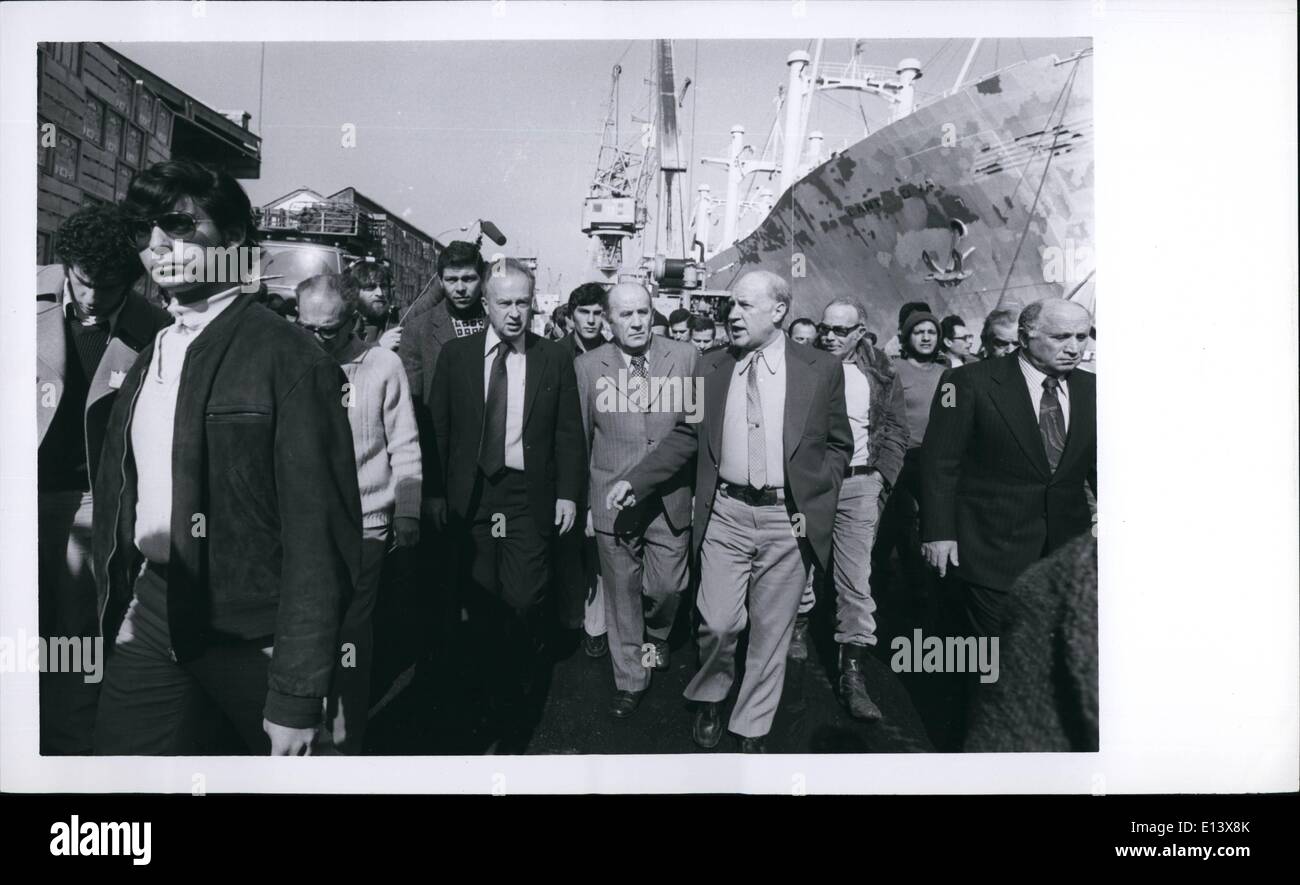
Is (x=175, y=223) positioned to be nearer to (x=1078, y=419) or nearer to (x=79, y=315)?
(x=79, y=315)

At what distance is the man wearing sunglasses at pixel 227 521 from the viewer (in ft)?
7.96

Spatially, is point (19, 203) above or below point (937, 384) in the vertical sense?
above

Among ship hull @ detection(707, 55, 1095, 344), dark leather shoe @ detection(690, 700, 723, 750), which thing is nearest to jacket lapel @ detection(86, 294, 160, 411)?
ship hull @ detection(707, 55, 1095, 344)

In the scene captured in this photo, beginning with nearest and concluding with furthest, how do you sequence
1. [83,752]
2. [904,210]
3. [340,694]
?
[340,694] → [83,752] → [904,210]

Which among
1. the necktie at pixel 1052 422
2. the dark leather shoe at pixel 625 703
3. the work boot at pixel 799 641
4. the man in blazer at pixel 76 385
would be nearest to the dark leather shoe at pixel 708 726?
the dark leather shoe at pixel 625 703

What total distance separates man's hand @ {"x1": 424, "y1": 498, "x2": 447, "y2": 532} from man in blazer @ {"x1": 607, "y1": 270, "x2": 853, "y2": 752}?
2.12 ft

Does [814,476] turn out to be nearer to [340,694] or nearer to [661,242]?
[661,242]

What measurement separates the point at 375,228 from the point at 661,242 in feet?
3.49

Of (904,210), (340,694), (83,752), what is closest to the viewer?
(340,694)

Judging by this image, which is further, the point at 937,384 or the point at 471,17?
the point at 937,384

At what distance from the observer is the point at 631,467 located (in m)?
3.50

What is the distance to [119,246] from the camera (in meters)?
3.43
